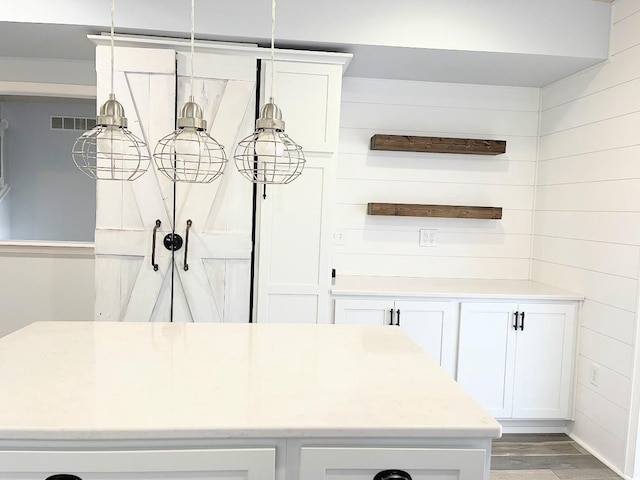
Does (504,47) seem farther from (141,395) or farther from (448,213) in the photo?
(141,395)

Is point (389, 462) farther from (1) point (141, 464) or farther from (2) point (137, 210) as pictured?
(2) point (137, 210)

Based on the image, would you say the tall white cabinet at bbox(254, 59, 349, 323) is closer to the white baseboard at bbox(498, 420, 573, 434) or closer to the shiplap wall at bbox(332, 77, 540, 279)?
the shiplap wall at bbox(332, 77, 540, 279)

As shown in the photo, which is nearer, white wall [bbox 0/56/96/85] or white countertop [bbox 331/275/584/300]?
white countertop [bbox 331/275/584/300]

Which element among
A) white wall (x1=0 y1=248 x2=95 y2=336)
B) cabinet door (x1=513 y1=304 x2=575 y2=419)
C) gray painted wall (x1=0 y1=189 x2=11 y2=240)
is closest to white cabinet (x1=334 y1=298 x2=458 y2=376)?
cabinet door (x1=513 y1=304 x2=575 y2=419)

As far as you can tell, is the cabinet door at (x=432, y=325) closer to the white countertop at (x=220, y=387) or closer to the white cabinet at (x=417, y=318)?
the white cabinet at (x=417, y=318)

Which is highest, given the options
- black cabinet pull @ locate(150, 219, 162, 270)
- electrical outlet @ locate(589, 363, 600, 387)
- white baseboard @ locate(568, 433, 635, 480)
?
black cabinet pull @ locate(150, 219, 162, 270)

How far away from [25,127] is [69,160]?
0.43 metres

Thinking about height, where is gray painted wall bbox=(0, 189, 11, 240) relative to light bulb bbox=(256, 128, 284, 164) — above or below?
below

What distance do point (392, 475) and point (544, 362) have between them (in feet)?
7.87

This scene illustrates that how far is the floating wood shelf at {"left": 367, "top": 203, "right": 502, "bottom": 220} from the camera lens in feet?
11.7

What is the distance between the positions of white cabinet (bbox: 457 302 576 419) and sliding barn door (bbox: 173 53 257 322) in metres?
1.47

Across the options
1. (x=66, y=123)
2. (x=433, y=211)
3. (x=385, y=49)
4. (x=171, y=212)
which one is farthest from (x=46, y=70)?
(x=433, y=211)

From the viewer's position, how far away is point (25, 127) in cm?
410

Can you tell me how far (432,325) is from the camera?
3189 mm
